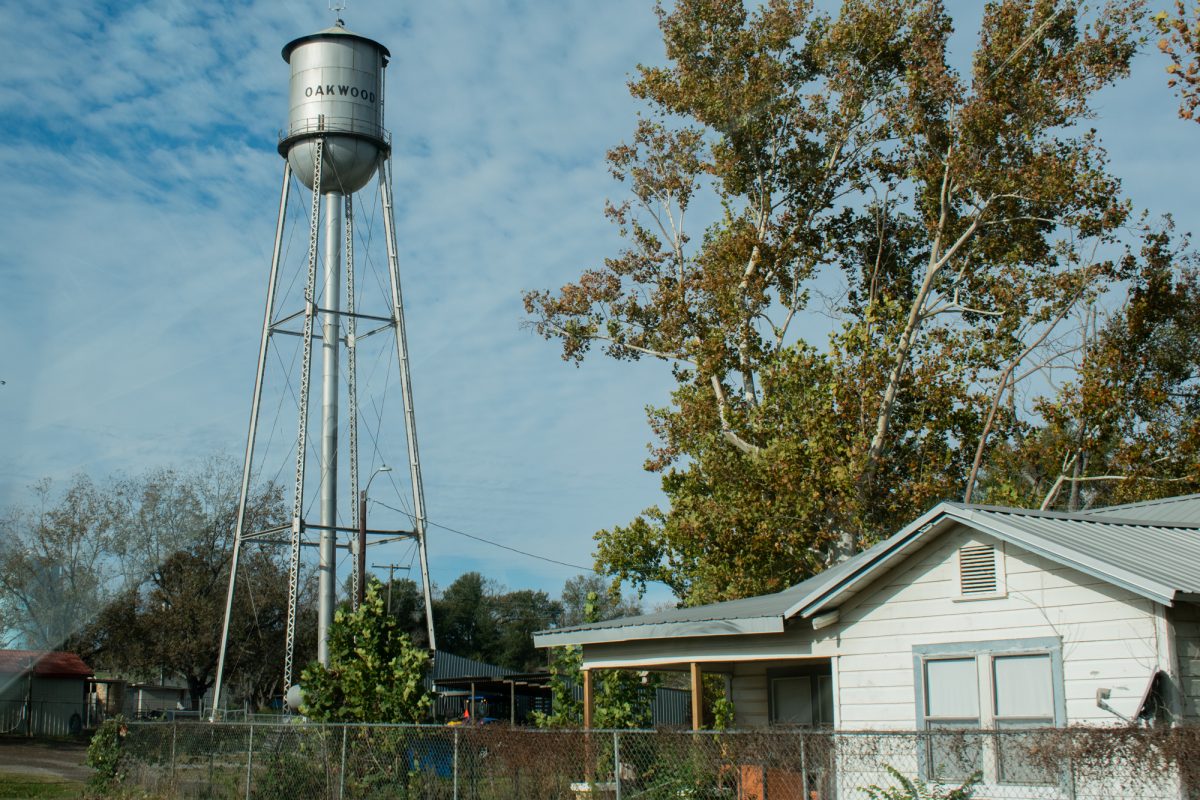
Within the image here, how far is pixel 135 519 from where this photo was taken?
3712 cm

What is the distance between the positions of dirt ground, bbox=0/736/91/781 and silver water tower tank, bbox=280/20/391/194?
45.6 feet

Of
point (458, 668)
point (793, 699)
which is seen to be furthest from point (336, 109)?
point (458, 668)

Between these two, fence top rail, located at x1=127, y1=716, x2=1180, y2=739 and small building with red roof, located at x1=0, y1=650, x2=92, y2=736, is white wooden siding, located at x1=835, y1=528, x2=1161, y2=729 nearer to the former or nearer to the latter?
fence top rail, located at x1=127, y1=716, x2=1180, y2=739

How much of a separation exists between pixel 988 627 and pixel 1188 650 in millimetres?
1944

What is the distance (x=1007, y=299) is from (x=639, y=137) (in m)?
8.86

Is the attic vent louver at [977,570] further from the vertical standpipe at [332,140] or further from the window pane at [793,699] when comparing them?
the vertical standpipe at [332,140]

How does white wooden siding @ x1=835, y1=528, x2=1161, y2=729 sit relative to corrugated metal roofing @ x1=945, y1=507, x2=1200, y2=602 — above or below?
below

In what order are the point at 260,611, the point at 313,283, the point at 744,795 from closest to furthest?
the point at 744,795 < the point at 313,283 < the point at 260,611

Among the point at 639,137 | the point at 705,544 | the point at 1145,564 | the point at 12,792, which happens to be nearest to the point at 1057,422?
the point at 705,544

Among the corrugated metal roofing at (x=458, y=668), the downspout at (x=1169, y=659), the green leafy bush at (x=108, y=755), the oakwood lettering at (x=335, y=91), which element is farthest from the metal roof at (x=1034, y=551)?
the corrugated metal roofing at (x=458, y=668)

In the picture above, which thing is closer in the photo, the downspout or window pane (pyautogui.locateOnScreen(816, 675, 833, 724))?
the downspout

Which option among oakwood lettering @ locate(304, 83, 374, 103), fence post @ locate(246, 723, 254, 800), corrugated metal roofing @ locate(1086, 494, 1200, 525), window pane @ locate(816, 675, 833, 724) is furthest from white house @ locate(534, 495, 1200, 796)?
oakwood lettering @ locate(304, 83, 374, 103)

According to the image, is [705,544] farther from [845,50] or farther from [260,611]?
[260,611]

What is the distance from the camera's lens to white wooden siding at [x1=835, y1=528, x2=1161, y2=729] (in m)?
11.7
